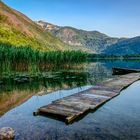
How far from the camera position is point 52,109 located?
20.2 meters

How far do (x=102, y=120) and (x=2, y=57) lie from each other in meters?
34.8

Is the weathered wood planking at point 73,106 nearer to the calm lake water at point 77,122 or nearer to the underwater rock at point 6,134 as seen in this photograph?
the calm lake water at point 77,122

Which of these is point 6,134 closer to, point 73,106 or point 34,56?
point 73,106

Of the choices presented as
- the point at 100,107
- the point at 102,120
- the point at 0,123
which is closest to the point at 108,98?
the point at 100,107

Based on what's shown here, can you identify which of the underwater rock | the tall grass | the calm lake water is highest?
the tall grass

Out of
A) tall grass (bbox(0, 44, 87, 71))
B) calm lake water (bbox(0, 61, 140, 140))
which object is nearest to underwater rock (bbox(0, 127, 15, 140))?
calm lake water (bbox(0, 61, 140, 140))

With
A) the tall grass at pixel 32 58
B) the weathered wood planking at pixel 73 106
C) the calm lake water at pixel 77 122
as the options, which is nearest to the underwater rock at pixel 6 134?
the calm lake water at pixel 77 122

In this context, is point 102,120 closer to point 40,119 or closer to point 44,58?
point 40,119

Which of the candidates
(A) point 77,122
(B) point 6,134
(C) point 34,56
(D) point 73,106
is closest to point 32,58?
(C) point 34,56

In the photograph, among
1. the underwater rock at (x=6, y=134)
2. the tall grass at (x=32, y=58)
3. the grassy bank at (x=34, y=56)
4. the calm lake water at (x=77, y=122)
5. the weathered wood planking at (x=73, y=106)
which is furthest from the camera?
the tall grass at (x=32, y=58)

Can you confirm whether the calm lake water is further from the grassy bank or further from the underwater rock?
the grassy bank

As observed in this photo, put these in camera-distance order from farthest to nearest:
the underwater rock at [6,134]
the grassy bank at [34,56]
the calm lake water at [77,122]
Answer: the grassy bank at [34,56], the calm lake water at [77,122], the underwater rock at [6,134]

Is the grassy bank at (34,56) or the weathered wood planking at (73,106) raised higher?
the grassy bank at (34,56)

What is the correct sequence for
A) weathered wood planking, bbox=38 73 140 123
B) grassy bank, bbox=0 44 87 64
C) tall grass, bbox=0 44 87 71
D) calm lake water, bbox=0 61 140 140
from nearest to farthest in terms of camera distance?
calm lake water, bbox=0 61 140 140 < weathered wood planking, bbox=38 73 140 123 < grassy bank, bbox=0 44 87 64 < tall grass, bbox=0 44 87 71
